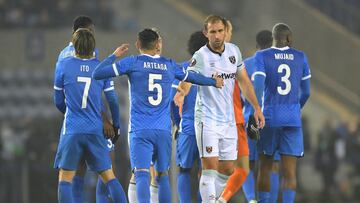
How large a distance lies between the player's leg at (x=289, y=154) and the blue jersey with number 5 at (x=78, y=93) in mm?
2337

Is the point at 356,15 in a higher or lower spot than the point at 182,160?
higher

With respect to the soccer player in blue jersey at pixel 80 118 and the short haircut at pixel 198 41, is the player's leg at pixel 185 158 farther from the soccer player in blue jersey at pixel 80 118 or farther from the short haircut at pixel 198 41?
the soccer player in blue jersey at pixel 80 118

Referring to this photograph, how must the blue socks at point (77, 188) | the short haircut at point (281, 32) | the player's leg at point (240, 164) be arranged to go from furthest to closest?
the short haircut at point (281, 32) < the player's leg at point (240, 164) < the blue socks at point (77, 188)

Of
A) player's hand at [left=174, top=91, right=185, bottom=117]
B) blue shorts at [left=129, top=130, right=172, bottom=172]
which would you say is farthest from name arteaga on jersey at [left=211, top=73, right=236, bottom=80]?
blue shorts at [left=129, top=130, right=172, bottom=172]

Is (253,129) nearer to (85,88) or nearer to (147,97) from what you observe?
(147,97)

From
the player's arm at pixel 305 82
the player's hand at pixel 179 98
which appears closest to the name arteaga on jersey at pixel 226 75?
the player's hand at pixel 179 98

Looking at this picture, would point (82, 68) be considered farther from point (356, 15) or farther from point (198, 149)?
point (356, 15)

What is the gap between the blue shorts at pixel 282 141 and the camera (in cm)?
1199

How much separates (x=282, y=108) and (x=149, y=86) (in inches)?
77.4

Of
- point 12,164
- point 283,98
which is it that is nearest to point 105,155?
point 283,98

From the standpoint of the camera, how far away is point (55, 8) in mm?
24938

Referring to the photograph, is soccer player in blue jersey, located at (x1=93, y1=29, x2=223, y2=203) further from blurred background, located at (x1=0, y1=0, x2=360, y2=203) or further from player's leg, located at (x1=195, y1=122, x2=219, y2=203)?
blurred background, located at (x1=0, y1=0, x2=360, y2=203)

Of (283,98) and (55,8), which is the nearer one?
(283,98)

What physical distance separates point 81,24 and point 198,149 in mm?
1887
